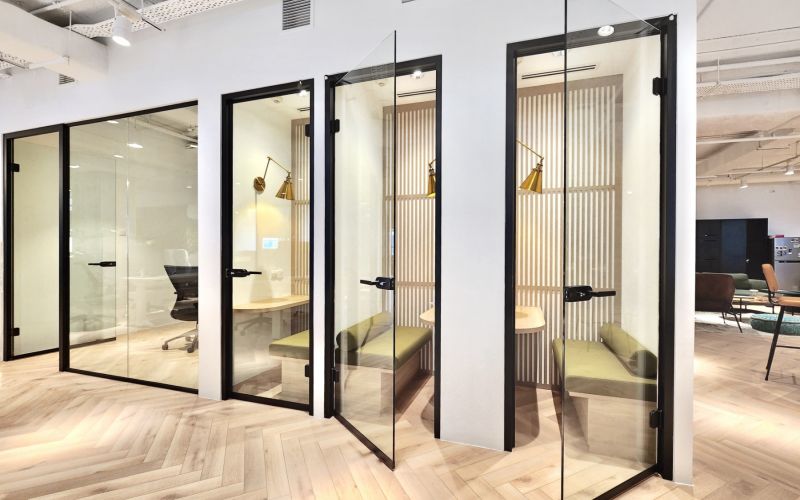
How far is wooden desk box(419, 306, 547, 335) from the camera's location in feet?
8.32

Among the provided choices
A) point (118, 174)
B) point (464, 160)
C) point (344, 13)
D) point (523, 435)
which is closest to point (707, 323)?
point (523, 435)

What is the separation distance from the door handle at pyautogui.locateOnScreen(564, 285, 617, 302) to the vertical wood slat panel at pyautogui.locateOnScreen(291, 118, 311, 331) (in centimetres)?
184

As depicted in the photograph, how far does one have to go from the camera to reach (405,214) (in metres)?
3.96

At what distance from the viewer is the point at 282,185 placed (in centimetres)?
300

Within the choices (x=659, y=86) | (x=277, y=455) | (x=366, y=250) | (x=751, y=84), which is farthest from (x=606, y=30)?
(x=751, y=84)

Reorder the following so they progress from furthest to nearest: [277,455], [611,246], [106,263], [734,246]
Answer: [734,246] < [106,263] < [277,455] < [611,246]

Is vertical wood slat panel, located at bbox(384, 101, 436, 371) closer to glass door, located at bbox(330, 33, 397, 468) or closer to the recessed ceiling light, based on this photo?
glass door, located at bbox(330, 33, 397, 468)

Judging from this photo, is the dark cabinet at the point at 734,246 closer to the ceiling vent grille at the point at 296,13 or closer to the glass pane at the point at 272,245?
the glass pane at the point at 272,245

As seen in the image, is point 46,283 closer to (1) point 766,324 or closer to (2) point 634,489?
(2) point 634,489

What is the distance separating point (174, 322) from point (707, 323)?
795cm

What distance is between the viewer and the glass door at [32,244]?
13.4ft

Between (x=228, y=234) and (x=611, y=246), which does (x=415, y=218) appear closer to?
(x=228, y=234)

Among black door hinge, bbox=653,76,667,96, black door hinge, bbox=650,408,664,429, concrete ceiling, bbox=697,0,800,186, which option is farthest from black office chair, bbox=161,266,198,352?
concrete ceiling, bbox=697,0,800,186

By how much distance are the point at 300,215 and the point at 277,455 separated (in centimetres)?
164
